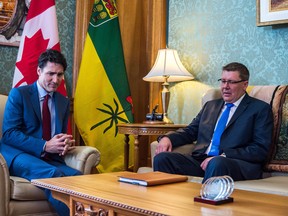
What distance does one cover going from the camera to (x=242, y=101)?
8.94 ft

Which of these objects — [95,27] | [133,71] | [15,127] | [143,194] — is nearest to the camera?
[143,194]

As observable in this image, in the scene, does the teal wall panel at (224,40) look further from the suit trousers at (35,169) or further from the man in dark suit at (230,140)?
the suit trousers at (35,169)

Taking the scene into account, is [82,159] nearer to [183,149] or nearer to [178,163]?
[178,163]

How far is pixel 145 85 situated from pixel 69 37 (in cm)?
88

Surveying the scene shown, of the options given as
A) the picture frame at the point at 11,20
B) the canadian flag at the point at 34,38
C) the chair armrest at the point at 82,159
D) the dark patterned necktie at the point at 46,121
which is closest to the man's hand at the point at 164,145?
the chair armrest at the point at 82,159

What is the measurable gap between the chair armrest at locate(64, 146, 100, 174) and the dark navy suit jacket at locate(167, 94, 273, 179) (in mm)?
546

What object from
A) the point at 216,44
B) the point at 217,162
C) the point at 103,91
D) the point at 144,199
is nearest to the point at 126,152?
the point at 103,91

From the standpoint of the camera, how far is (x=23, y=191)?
2309 millimetres

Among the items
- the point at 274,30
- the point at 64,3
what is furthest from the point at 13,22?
the point at 274,30

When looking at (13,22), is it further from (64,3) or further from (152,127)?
(152,127)

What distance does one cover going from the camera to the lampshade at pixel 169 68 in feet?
11.5

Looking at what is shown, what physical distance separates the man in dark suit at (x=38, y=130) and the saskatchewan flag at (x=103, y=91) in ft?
2.75

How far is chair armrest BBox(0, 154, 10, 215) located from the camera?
2.27 m

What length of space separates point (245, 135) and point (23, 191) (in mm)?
1320
